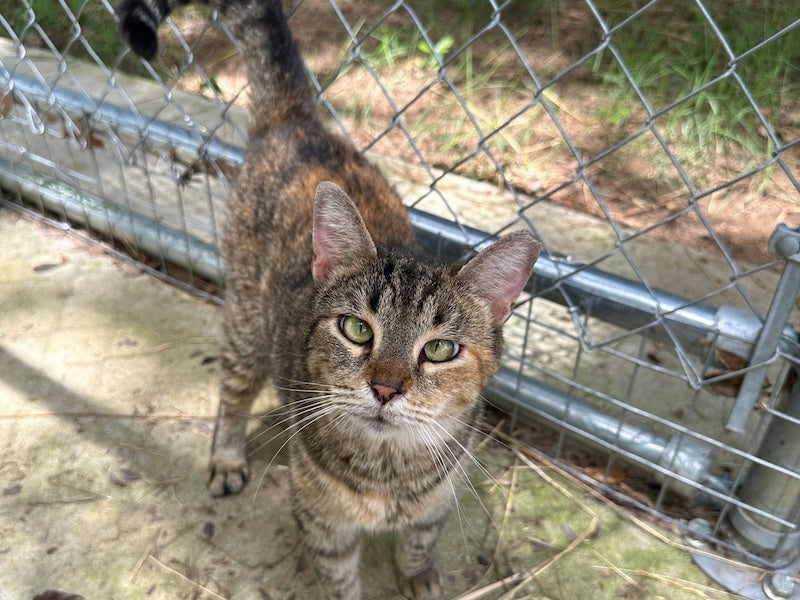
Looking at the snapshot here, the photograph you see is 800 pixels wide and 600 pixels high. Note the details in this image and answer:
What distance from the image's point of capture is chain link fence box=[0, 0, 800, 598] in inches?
83.1

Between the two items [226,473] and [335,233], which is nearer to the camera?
[335,233]

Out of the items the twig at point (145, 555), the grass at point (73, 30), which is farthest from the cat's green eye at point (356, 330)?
the grass at point (73, 30)

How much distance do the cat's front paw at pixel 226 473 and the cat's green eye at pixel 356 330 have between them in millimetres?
869

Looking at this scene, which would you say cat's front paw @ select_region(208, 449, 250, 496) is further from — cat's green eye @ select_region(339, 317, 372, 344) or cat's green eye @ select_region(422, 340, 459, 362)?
cat's green eye @ select_region(422, 340, 459, 362)

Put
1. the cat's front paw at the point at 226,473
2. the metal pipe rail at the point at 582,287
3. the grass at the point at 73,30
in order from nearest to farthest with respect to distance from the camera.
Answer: the metal pipe rail at the point at 582,287, the cat's front paw at the point at 226,473, the grass at the point at 73,30

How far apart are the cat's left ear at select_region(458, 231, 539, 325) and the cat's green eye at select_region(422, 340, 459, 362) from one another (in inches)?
5.5

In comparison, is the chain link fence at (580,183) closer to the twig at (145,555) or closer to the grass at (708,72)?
the grass at (708,72)

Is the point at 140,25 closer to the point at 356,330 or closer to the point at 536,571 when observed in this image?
the point at 356,330

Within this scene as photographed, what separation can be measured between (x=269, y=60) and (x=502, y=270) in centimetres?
119

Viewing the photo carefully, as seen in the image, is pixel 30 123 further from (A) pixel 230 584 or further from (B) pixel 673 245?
(B) pixel 673 245

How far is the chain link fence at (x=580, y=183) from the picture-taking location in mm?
2111

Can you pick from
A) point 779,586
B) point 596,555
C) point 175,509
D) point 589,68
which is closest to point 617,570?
point 596,555

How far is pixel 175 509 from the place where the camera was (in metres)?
2.33

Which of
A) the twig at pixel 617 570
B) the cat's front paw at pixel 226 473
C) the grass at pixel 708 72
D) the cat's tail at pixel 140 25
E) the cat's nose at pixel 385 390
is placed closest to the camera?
the cat's nose at pixel 385 390
